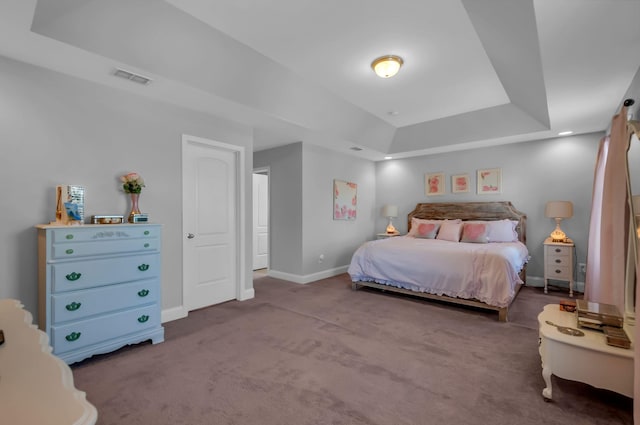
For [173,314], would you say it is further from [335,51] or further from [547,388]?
[547,388]

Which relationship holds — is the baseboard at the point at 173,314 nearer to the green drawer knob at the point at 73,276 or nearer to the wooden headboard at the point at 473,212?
the green drawer knob at the point at 73,276

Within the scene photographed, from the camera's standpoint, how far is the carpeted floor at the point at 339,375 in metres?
1.78

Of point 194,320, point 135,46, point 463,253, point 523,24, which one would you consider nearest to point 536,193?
point 463,253

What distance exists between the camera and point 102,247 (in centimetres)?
240

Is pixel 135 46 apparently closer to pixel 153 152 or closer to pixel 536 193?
pixel 153 152

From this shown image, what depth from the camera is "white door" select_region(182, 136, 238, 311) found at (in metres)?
3.47

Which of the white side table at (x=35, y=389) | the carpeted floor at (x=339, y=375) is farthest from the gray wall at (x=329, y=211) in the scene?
the white side table at (x=35, y=389)

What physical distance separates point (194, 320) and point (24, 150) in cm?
210

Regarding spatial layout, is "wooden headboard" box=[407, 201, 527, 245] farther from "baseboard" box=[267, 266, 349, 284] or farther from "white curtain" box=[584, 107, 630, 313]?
"white curtain" box=[584, 107, 630, 313]

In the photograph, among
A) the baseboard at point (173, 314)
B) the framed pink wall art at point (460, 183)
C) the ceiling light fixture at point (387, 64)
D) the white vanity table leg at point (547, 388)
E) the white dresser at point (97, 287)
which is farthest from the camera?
the framed pink wall art at point (460, 183)

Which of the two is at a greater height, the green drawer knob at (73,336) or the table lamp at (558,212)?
the table lamp at (558,212)

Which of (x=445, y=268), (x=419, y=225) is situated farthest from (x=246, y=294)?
(x=419, y=225)

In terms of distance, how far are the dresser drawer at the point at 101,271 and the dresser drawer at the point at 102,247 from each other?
0.06 metres

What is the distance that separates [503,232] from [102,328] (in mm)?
5087
